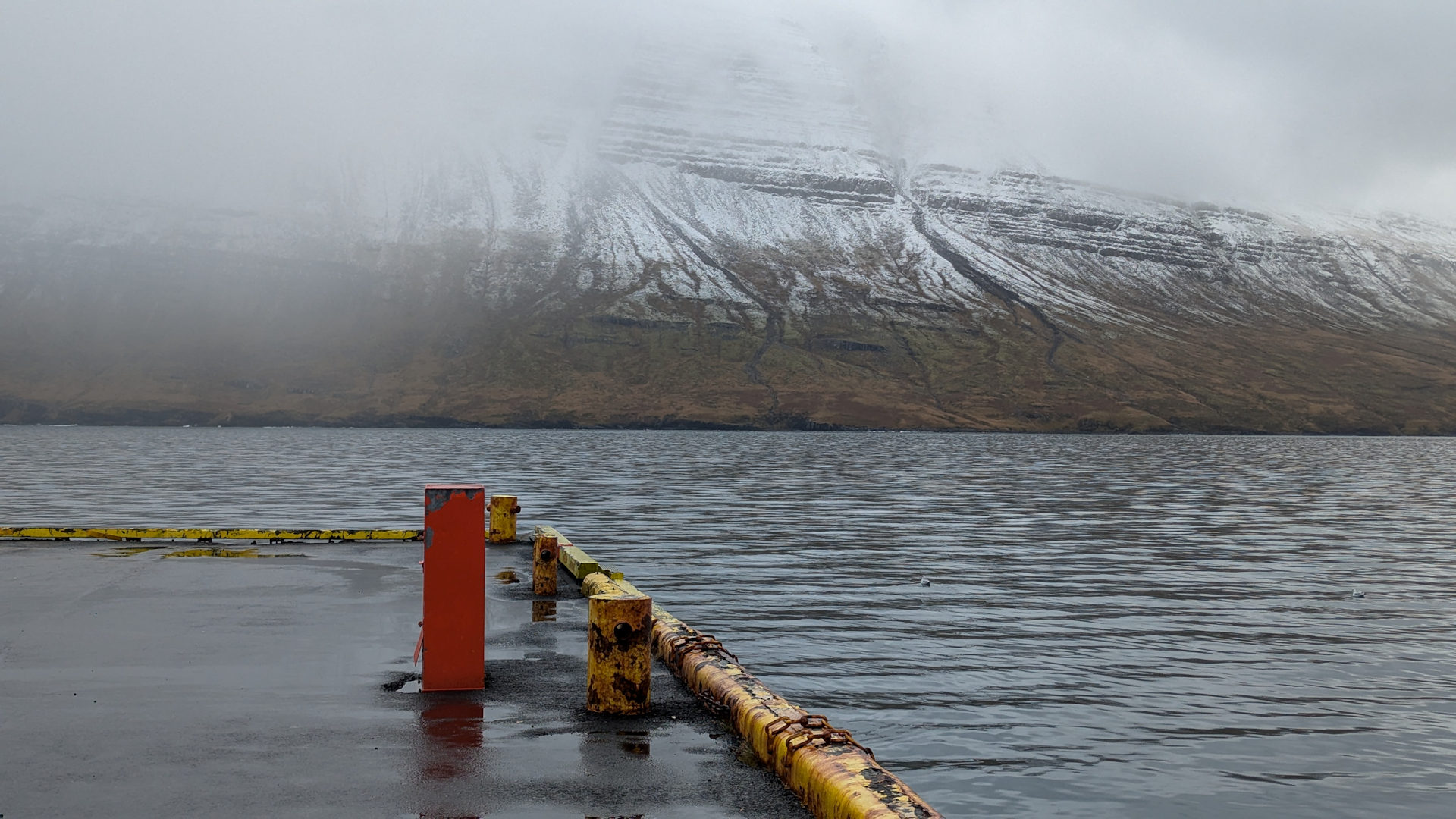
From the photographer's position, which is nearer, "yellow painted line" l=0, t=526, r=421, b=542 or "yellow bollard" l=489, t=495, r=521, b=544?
"yellow painted line" l=0, t=526, r=421, b=542

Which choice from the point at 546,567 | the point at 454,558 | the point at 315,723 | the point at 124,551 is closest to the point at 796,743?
the point at 454,558

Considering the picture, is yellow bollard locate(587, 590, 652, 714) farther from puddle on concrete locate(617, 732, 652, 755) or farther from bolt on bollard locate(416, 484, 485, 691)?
bolt on bollard locate(416, 484, 485, 691)

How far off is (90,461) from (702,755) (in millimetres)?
75685

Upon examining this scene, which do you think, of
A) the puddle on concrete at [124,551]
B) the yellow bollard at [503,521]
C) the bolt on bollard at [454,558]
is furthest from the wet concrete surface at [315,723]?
the yellow bollard at [503,521]

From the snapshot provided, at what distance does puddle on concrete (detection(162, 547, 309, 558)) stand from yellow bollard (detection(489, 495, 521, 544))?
415 cm

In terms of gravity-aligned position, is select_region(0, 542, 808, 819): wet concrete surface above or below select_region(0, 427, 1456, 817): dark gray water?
above

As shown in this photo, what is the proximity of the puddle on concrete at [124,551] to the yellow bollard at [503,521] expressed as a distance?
6290 mm

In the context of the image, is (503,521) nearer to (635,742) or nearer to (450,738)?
(450,738)

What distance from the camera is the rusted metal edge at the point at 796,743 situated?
708cm

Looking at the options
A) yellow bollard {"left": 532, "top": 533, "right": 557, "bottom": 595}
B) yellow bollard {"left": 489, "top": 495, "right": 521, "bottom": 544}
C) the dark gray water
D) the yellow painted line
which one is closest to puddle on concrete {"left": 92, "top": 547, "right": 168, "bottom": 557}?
the yellow painted line

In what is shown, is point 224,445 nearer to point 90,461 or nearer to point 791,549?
point 90,461

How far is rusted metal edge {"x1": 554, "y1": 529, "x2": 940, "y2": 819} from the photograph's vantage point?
23.2 ft

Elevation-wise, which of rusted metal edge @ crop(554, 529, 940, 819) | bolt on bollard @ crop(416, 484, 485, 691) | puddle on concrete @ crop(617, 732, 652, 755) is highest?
bolt on bollard @ crop(416, 484, 485, 691)

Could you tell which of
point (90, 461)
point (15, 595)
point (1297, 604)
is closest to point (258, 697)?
point (15, 595)
